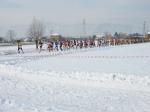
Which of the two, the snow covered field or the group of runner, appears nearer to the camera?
the snow covered field

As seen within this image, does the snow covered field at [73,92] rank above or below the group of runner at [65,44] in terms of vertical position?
below

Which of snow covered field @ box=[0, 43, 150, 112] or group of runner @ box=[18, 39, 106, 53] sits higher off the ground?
group of runner @ box=[18, 39, 106, 53]

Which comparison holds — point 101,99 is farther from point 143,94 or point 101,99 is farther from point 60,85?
point 60,85

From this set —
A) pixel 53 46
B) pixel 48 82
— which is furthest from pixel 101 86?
pixel 53 46

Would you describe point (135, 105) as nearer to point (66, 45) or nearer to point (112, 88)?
point (112, 88)

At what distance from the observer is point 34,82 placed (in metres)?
19.0

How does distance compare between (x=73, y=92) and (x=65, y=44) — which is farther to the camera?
(x=65, y=44)

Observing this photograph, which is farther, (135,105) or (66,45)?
(66,45)

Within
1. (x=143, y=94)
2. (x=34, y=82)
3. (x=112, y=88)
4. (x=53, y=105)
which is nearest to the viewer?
(x=53, y=105)

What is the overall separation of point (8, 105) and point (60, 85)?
6.02m

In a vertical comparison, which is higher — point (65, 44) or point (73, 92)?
point (65, 44)

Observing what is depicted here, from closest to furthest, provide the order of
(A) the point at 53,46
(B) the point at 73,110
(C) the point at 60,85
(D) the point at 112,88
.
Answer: (B) the point at 73,110, (D) the point at 112,88, (C) the point at 60,85, (A) the point at 53,46

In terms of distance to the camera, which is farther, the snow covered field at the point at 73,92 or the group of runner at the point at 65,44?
the group of runner at the point at 65,44

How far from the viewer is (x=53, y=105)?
12.2 m
